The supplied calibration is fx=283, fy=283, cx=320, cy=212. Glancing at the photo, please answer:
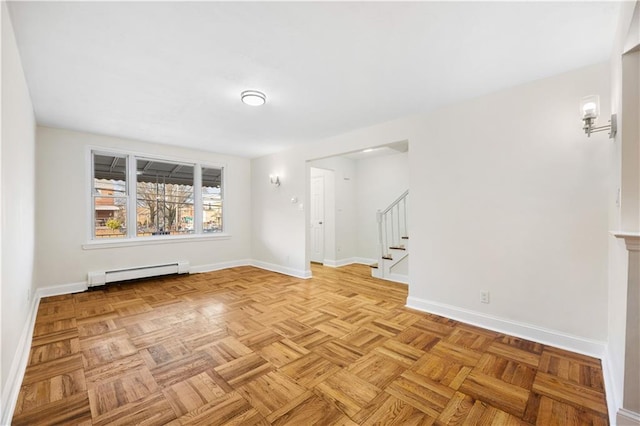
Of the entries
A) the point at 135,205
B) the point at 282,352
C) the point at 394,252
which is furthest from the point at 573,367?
the point at 135,205

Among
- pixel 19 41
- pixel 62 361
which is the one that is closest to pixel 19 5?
pixel 19 41

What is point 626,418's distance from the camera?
1.37 metres

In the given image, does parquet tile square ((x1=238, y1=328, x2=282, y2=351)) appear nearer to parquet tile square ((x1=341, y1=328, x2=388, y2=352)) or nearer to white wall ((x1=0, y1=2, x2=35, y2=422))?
parquet tile square ((x1=341, y1=328, x2=388, y2=352))

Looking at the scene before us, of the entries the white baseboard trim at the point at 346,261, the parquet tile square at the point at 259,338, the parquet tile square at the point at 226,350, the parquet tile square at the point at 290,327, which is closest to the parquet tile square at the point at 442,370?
the parquet tile square at the point at 290,327

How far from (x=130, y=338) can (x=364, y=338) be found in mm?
2135

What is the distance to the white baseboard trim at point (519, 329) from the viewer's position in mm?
2266

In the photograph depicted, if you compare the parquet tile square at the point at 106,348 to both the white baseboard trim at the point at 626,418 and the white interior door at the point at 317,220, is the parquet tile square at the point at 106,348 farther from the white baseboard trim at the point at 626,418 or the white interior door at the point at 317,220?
the white interior door at the point at 317,220

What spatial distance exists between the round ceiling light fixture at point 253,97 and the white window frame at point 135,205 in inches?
115

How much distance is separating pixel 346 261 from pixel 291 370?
4266mm

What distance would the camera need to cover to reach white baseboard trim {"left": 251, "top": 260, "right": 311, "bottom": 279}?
4.95 m

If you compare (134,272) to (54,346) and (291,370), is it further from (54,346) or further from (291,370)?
(291,370)

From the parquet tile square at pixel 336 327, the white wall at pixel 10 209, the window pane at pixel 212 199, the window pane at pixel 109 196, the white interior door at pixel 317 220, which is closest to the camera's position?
the white wall at pixel 10 209

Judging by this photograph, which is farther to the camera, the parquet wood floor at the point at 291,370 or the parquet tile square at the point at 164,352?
the parquet tile square at the point at 164,352

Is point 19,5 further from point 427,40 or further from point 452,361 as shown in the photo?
point 452,361
